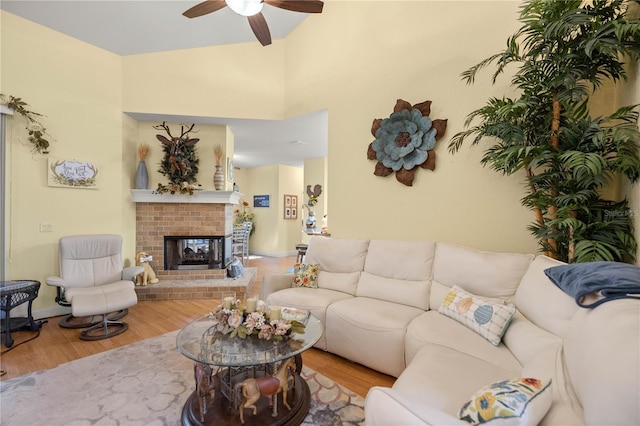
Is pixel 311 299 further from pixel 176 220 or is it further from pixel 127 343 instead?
pixel 176 220

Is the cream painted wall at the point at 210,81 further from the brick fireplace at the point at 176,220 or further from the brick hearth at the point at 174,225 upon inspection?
the brick hearth at the point at 174,225

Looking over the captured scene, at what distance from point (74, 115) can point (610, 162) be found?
199 inches

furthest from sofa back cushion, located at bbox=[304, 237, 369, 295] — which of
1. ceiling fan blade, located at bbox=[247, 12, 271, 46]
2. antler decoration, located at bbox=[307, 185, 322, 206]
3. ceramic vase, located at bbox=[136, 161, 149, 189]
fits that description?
antler decoration, located at bbox=[307, 185, 322, 206]

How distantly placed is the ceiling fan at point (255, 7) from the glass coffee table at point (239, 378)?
232 cm

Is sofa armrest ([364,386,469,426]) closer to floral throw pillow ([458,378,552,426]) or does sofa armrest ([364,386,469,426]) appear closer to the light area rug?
floral throw pillow ([458,378,552,426])

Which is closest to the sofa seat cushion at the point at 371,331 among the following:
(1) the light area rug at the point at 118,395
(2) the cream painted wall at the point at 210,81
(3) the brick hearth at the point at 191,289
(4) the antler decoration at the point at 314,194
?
(1) the light area rug at the point at 118,395

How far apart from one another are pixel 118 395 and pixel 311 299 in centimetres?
151

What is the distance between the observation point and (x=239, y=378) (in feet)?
5.63

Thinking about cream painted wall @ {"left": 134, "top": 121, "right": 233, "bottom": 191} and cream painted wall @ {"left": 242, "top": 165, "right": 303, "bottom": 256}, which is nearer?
cream painted wall @ {"left": 134, "top": 121, "right": 233, "bottom": 191}

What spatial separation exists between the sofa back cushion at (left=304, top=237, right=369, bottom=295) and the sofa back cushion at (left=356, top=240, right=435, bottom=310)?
3.9 inches

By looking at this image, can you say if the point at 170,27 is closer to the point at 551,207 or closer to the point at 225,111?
the point at 225,111

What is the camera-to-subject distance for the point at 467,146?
2.64 metres

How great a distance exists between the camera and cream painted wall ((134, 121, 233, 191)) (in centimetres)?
415

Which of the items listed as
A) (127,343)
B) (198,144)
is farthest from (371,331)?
(198,144)
